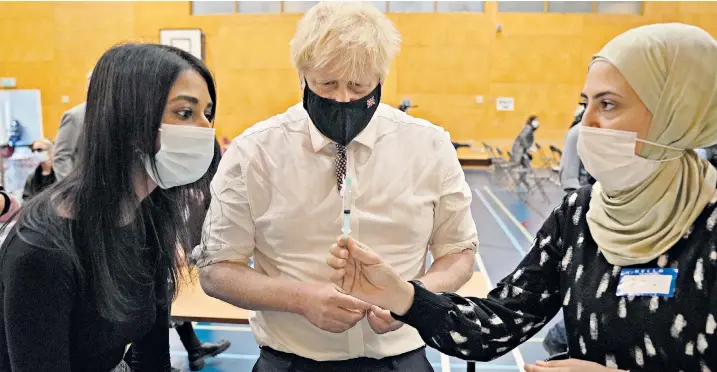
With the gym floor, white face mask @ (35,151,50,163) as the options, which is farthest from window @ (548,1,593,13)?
white face mask @ (35,151,50,163)

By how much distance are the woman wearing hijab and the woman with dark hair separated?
0.59 m

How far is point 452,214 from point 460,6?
1341cm

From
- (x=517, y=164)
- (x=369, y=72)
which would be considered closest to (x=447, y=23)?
(x=517, y=164)

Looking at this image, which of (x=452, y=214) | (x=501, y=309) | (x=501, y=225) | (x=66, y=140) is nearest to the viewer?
(x=501, y=309)

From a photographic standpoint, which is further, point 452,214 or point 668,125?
point 452,214

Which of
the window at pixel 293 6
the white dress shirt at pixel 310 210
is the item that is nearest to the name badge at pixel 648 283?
the white dress shirt at pixel 310 210

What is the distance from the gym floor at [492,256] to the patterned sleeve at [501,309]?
1789 mm

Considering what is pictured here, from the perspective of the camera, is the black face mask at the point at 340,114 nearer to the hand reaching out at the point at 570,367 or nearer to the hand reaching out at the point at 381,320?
the hand reaching out at the point at 381,320

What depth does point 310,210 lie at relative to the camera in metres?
1.65

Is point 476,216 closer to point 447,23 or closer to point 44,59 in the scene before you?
point 447,23

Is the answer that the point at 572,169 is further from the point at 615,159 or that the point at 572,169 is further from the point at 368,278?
the point at 368,278

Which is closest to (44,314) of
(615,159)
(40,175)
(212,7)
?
(615,159)

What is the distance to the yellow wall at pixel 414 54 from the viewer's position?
46.1ft

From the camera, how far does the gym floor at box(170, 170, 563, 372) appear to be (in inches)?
151
